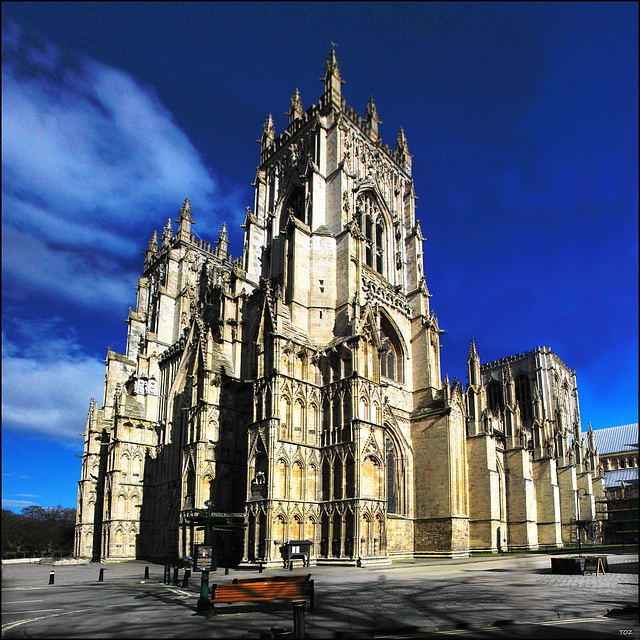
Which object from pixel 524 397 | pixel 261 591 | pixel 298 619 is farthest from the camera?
pixel 524 397

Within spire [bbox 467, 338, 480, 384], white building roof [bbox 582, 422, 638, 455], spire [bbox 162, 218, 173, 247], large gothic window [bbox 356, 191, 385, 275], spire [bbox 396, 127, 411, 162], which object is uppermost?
spire [bbox 396, 127, 411, 162]

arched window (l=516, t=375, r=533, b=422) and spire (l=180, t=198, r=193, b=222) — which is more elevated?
spire (l=180, t=198, r=193, b=222)

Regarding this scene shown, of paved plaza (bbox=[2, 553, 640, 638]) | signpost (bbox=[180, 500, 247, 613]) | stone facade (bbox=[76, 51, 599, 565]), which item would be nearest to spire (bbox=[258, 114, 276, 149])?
stone facade (bbox=[76, 51, 599, 565])

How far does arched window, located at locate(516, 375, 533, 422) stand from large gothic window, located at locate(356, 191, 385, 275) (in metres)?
46.4

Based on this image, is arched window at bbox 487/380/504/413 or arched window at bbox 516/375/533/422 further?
arched window at bbox 487/380/504/413

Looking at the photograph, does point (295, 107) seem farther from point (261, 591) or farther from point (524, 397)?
point (524, 397)

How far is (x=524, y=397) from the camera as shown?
265ft

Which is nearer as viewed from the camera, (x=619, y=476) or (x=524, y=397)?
(x=524, y=397)

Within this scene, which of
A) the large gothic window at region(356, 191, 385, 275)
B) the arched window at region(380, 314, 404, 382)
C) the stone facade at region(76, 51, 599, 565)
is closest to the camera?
the stone facade at region(76, 51, 599, 565)

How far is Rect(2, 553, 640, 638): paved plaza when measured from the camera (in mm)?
9992

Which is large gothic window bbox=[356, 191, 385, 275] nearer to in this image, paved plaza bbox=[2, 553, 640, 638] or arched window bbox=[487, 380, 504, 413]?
paved plaza bbox=[2, 553, 640, 638]

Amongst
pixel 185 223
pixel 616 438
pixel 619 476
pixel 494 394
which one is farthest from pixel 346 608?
pixel 616 438

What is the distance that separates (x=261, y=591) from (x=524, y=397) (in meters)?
75.8

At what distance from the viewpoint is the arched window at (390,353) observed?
132ft
